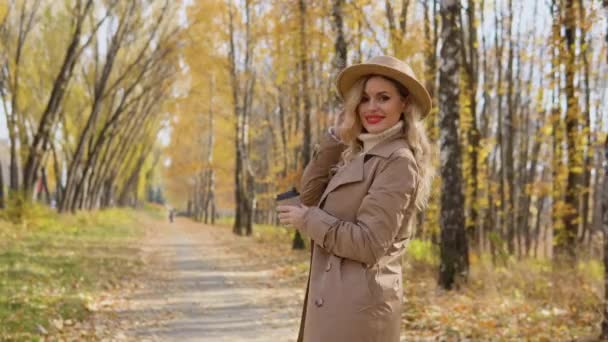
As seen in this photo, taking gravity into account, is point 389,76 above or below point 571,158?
below

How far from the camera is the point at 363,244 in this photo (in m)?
2.23

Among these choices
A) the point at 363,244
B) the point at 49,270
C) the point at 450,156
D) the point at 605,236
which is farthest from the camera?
the point at 49,270

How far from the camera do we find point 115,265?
11914mm

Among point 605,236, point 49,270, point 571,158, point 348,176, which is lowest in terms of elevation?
point 49,270

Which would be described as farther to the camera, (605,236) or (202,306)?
(202,306)

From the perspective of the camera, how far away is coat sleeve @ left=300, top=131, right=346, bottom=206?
267cm

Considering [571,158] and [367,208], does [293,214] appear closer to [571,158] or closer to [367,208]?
[367,208]

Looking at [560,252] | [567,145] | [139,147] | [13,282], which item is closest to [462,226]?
[560,252]

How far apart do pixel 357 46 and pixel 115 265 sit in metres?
9.76

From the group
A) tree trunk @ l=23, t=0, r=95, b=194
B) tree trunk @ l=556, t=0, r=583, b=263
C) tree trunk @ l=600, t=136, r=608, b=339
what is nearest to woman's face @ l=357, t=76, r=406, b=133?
tree trunk @ l=600, t=136, r=608, b=339

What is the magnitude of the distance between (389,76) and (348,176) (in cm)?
49

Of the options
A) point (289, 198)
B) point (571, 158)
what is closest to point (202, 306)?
point (289, 198)

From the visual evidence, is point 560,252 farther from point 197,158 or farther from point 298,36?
point 197,158

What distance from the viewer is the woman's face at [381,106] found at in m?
2.46
